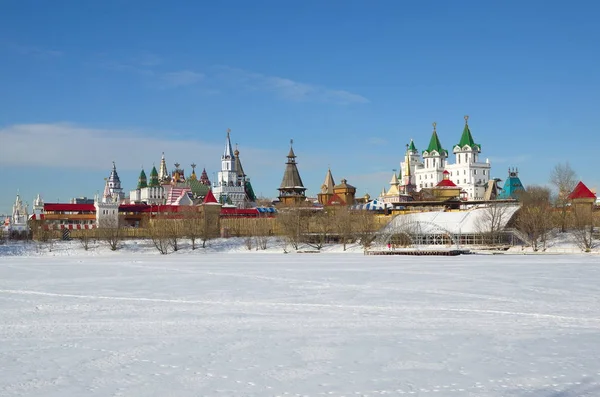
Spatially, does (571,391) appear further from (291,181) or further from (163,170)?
(163,170)

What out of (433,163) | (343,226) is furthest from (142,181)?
(343,226)

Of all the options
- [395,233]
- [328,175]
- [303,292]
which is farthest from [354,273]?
[328,175]

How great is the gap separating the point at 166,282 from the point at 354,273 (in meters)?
8.96

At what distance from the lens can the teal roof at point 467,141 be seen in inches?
4828

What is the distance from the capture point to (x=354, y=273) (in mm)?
31219

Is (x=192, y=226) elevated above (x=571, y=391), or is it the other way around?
(x=192, y=226)

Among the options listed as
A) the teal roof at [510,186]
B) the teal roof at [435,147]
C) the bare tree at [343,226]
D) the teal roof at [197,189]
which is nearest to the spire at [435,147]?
the teal roof at [435,147]

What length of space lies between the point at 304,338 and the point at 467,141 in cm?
11438

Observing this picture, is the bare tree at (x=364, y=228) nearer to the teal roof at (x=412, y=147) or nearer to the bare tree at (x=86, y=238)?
the bare tree at (x=86, y=238)

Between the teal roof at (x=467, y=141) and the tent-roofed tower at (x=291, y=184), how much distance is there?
40.2 metres

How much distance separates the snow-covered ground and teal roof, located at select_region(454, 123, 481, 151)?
9962 cm

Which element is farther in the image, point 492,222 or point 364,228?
point 364,228

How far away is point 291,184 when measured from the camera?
96.9 meters

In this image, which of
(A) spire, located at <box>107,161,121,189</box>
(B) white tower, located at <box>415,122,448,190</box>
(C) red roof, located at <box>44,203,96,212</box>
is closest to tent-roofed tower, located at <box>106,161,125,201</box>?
(A) spire, located at <box>107,161,121,189</box>
